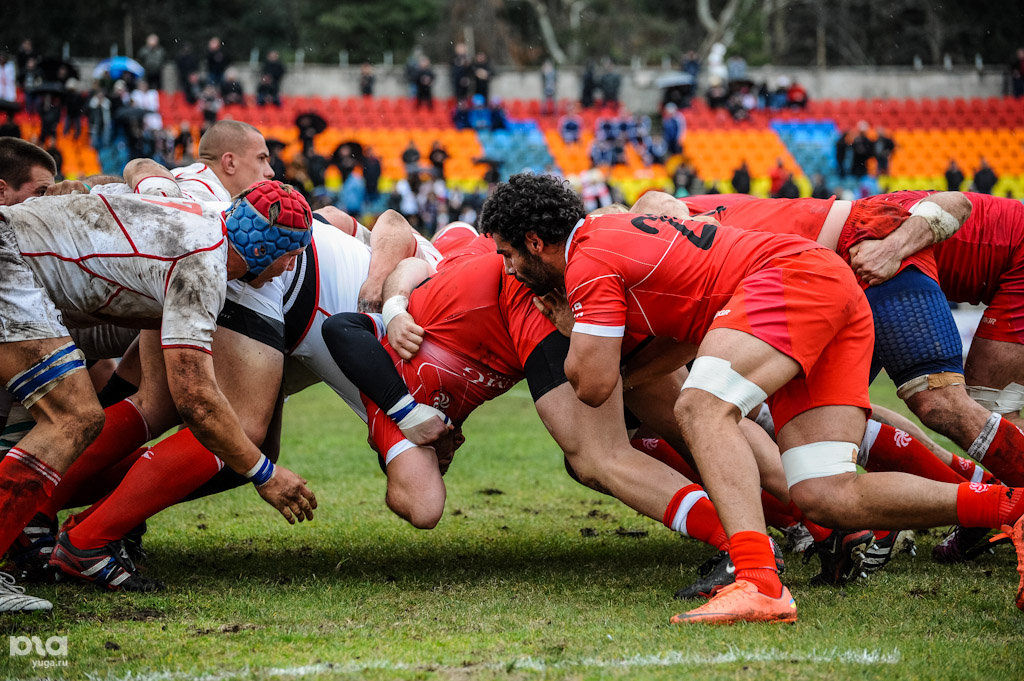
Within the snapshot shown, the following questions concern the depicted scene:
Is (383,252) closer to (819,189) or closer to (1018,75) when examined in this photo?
(819,189)

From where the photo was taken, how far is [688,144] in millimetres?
29281

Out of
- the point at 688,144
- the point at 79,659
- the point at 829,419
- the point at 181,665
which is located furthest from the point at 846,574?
the point at 688,144

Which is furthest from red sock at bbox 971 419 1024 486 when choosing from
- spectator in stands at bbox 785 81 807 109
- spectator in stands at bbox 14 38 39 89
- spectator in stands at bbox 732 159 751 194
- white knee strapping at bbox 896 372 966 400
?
spectator in stands at bbox 785 81 807 109

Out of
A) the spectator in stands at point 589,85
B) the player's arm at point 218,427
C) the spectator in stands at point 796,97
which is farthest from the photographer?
the spectator in stands at point 796,97

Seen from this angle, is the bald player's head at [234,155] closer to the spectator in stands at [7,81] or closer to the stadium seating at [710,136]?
the spectator in stands at [7,81]

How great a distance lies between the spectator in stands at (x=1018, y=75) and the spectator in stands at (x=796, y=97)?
6.09 m

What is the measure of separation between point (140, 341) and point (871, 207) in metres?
3.68

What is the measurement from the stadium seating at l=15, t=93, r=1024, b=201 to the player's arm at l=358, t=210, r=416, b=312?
65.0 feet

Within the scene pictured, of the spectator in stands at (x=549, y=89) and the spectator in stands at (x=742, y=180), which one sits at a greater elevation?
the spectator in stands at (x=549, y=89)

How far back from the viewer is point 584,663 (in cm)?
340

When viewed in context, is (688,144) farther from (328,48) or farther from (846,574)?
(846,574)

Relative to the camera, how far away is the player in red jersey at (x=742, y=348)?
13.1ft

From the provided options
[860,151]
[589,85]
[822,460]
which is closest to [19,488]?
[822,460]

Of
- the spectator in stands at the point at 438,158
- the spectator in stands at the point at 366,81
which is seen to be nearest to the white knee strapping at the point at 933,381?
the spectator in stands at the point at 438,158
